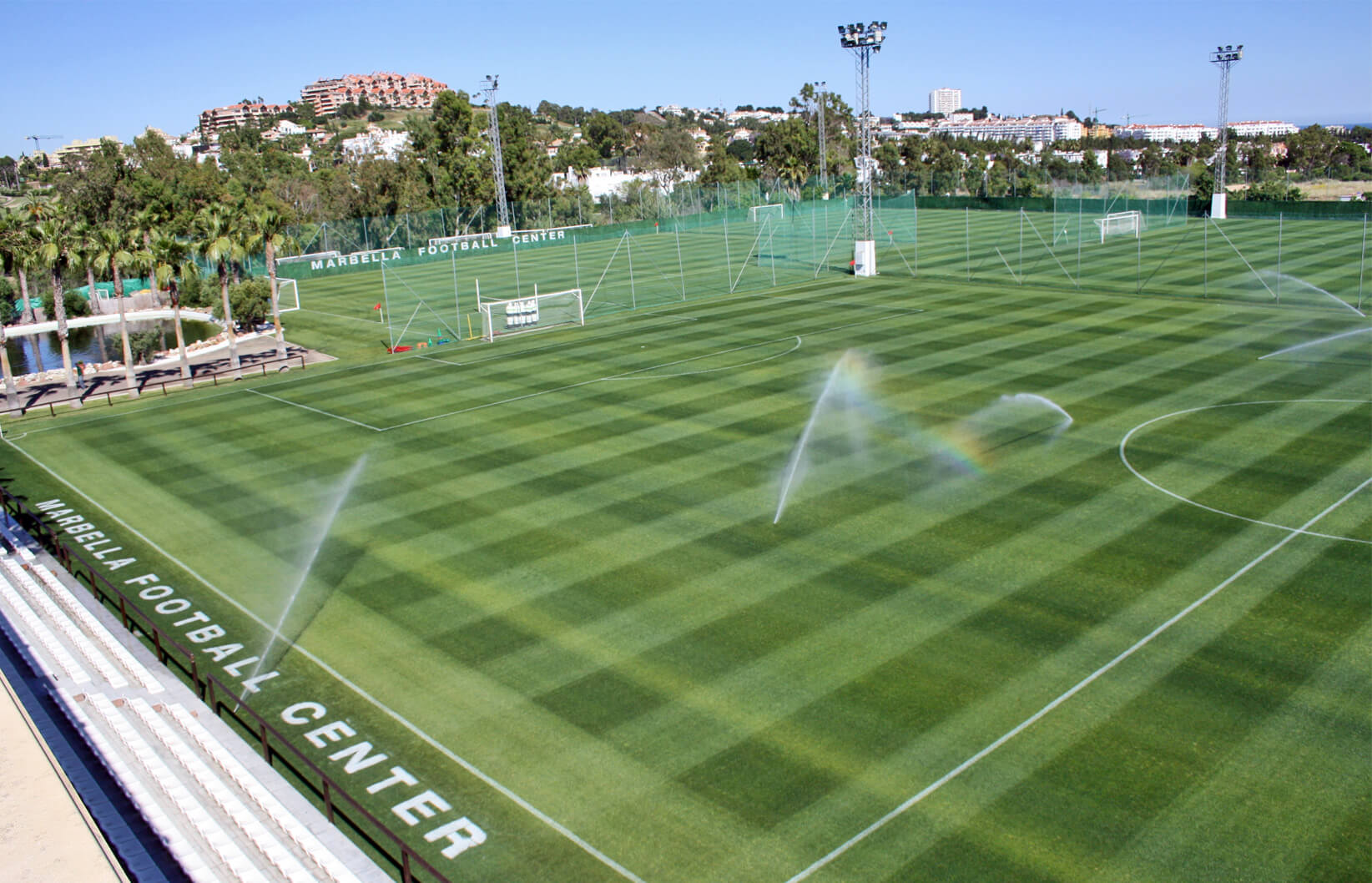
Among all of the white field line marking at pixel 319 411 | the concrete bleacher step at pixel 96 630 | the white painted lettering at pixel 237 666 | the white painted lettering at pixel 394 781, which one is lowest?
the white painted lettering at pixel 394 781

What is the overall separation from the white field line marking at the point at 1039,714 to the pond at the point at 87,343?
54492mm

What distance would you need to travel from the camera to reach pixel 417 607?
19.9m

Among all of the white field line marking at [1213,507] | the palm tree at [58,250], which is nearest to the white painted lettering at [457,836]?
the white field line marking at [1213,507]

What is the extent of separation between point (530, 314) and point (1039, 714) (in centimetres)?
3919

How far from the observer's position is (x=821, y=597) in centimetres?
1911

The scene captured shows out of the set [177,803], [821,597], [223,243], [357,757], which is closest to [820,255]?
[223,243]

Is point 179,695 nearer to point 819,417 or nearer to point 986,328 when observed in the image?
point 819,417

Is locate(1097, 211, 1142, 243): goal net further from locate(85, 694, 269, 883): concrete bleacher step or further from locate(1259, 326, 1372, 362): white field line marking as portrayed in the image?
locate(85, 694, 269, 883): concrete bleacher step

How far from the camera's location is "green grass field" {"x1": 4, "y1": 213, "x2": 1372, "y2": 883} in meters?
13.1

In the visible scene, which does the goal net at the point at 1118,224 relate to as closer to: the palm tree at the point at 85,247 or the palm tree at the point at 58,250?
the palm tree at the point at 85,247

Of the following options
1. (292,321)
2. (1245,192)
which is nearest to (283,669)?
(292,321)

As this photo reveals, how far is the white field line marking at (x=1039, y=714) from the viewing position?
12609 millimetres

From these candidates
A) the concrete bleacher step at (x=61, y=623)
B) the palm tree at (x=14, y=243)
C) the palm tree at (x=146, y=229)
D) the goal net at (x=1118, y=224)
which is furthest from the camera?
the goal net at (x=1118, y=224)

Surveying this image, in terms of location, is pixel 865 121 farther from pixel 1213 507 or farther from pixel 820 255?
pixel 1213 507
